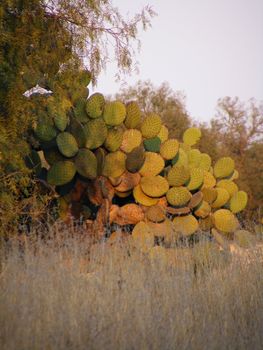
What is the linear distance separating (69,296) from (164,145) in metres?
6.67

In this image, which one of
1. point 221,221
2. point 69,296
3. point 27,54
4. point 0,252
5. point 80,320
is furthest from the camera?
point 221,221

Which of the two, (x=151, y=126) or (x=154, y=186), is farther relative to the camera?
(x=151, y=126)

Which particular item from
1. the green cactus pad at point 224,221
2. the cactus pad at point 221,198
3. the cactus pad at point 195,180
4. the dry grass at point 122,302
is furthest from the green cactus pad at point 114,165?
the dry grass at point 122,302

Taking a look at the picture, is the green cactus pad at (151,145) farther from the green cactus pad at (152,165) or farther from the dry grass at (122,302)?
the dry grass at (122,302)

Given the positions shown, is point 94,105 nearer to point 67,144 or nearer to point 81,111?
point 81,111

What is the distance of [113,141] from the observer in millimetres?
10430

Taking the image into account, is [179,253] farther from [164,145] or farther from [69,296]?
[164,145]

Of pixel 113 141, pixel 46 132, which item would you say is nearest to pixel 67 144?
pixel 46 132

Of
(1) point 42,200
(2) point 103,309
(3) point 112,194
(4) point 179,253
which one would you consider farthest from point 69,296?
Answer: (3) point 112,194

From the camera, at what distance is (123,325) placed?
15.1ft

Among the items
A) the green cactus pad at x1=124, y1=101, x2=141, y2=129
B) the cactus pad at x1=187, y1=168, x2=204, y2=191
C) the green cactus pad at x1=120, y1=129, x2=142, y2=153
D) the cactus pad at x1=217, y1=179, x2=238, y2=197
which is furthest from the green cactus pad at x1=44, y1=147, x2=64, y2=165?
the cactus pad at x1=217, y1=179, x2=238, y2=197

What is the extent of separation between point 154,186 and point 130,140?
2.94 feet

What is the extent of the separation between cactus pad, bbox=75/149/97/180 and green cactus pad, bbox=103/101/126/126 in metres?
0.79

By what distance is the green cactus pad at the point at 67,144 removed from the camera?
32.4 feet
